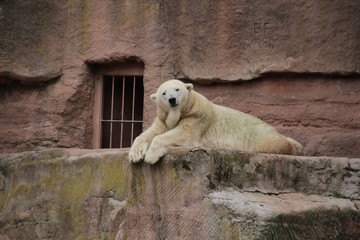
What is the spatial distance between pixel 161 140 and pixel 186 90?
2.94ft

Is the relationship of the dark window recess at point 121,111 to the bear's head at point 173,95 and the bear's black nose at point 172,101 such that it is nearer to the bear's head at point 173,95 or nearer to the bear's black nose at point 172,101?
the bear's head at point 173,95

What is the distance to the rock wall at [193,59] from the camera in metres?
8.85

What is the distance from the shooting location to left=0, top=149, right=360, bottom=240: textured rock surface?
6.08m

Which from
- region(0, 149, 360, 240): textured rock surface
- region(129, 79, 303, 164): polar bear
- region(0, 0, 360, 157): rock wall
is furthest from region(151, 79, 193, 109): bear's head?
region(0, 0, 360, 157): rock wall

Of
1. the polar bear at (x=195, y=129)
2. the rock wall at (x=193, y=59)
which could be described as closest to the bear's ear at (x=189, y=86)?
the polar bear at (x=195, y=129)

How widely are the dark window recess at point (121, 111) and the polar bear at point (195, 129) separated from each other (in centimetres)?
253

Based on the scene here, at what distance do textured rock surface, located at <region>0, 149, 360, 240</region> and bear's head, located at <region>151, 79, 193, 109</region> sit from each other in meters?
0.73

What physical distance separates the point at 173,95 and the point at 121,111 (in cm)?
313

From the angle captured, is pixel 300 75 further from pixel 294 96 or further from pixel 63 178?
pixel 63 178

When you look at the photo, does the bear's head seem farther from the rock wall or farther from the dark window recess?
the dark window recess

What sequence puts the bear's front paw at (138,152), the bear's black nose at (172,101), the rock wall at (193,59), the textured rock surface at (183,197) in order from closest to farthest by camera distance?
the textured rock surface at (183,197) → the bear's front paw at (138,152) → the bear's black nose at (172,101) → the rock wall at (193,59)

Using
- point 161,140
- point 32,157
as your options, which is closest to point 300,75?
point 161,140

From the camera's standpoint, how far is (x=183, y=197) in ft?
21.0

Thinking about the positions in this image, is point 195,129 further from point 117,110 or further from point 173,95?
point 117,110
